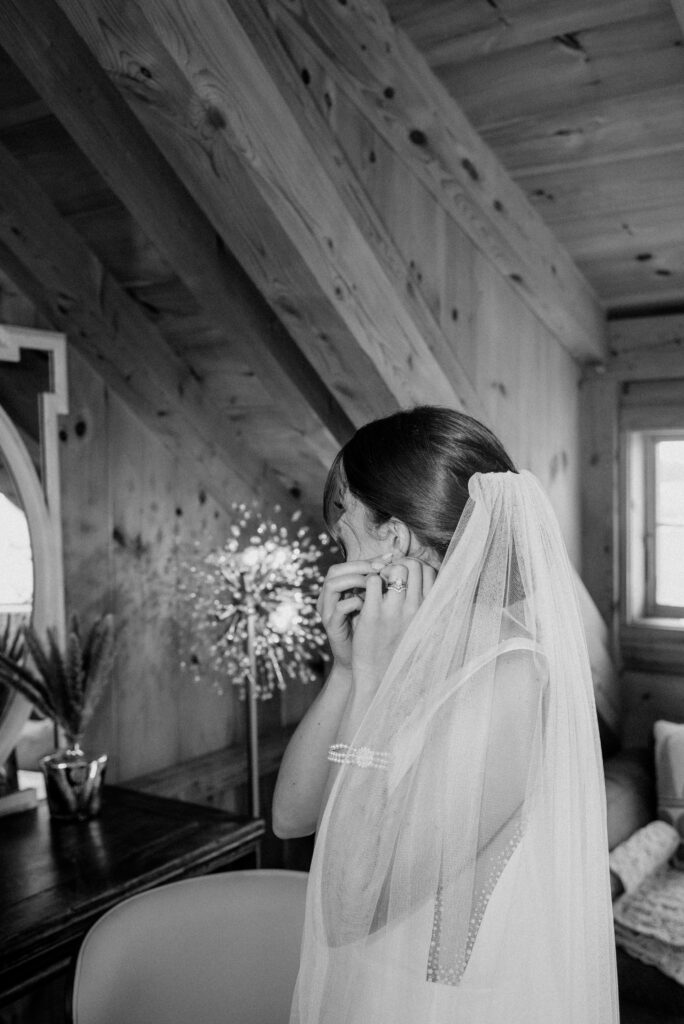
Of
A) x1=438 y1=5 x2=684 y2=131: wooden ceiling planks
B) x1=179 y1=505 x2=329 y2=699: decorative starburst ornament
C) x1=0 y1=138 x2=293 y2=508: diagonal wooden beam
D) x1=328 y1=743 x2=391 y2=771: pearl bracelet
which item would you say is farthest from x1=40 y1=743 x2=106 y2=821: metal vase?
x1=438 y1=5 x2=684 y2=131: wooden ceiling planks

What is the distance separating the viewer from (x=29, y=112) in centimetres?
208

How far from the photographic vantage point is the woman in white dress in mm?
1139

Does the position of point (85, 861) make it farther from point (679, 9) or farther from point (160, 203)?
point (679, 9)

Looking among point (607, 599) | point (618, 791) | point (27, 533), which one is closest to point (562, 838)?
point (27, 533)

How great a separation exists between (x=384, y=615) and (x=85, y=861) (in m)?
1.08

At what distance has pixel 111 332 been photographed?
2.54 metres

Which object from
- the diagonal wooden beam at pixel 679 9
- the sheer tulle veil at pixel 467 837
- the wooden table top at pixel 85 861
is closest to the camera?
the sheer tulle veil at pixel 467 837

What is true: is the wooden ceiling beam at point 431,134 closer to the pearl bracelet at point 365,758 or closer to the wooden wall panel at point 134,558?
the wooden wall panel at point 134,558

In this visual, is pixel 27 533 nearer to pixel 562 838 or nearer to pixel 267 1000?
pixel 267 1000

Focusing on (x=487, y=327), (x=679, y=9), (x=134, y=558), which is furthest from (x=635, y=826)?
(x=679, y=9)

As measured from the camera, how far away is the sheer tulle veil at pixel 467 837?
1.14 metres

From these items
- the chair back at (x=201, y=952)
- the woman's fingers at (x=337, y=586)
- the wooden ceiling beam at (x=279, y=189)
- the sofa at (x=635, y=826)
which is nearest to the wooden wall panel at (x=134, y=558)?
the wooden ceiling beam at (x=279, y=189)

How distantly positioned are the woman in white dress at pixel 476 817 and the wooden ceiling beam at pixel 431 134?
128cm

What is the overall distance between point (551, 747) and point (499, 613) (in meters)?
0.17
